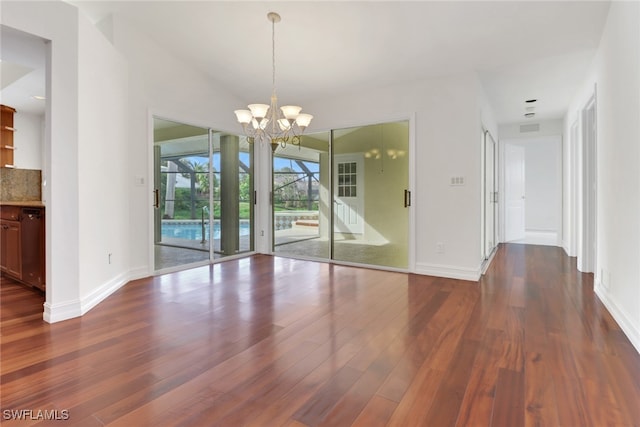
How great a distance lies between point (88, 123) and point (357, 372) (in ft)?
10.6

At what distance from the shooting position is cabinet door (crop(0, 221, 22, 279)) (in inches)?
142

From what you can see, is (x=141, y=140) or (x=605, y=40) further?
(x=141, y=140)

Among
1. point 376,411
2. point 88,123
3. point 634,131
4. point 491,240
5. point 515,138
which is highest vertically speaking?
point 515,138

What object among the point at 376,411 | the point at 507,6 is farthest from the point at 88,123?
the point at 507,6

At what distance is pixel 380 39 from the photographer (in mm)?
3719

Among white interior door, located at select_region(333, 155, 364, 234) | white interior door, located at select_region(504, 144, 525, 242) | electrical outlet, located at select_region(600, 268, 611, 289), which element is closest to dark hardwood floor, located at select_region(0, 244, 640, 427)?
electrical outlet, located at select_region(600, 268, 611, 289)

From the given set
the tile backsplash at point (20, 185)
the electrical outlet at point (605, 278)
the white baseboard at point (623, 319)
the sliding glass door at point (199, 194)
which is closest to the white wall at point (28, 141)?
the tile backsplash at point (20, 185)

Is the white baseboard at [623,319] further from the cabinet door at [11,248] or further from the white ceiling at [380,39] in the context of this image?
the cabinet door at [11,248]

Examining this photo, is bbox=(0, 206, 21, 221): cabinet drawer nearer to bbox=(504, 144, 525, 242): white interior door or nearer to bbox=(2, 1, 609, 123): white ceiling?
bbox=(2, 1, 609, 123): white ceiling

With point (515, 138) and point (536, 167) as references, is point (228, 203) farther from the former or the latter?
point (536, 167)

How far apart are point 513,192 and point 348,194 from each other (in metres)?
4.54

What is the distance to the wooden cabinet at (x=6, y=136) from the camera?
4.89 m

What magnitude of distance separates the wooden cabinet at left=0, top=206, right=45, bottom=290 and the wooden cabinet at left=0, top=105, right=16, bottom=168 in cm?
165

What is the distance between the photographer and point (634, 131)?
237 centimetres
